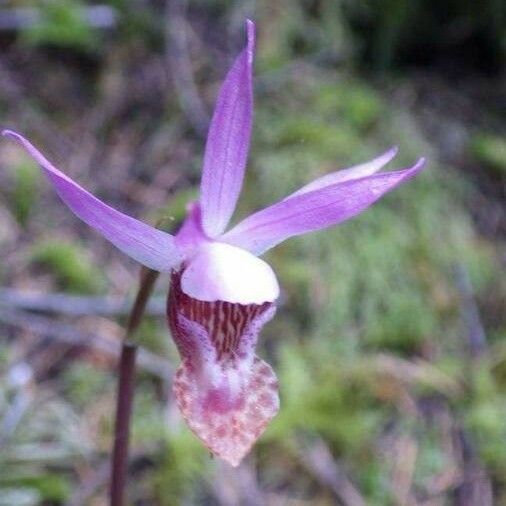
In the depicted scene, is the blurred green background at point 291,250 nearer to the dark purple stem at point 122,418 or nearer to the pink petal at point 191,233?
the dark purple stem at point 122,418

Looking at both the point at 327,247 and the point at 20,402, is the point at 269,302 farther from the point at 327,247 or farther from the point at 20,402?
the point at 327,247

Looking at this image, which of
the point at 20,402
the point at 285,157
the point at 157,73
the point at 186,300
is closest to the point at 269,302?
the point at 186,300

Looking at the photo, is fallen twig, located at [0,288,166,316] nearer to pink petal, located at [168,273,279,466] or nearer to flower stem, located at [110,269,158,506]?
flower stem, located at [110,269,158,506]

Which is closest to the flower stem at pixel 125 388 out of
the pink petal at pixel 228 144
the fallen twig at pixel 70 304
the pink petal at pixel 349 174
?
the pink petal at pixel 228 144

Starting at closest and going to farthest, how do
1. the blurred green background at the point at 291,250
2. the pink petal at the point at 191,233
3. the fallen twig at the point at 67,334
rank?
the pink petal at the point at 191,233 → the blurred green background at the point at 291,250 → the fallen twig at the point at 67,334

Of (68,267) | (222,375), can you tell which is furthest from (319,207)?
(68,267)

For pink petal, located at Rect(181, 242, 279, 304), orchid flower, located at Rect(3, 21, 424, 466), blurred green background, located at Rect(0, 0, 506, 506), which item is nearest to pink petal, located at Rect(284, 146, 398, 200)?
orchid flower, located at Rect(3, 21, 424, 466)

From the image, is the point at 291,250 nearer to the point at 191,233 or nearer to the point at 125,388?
the point at 125,388
